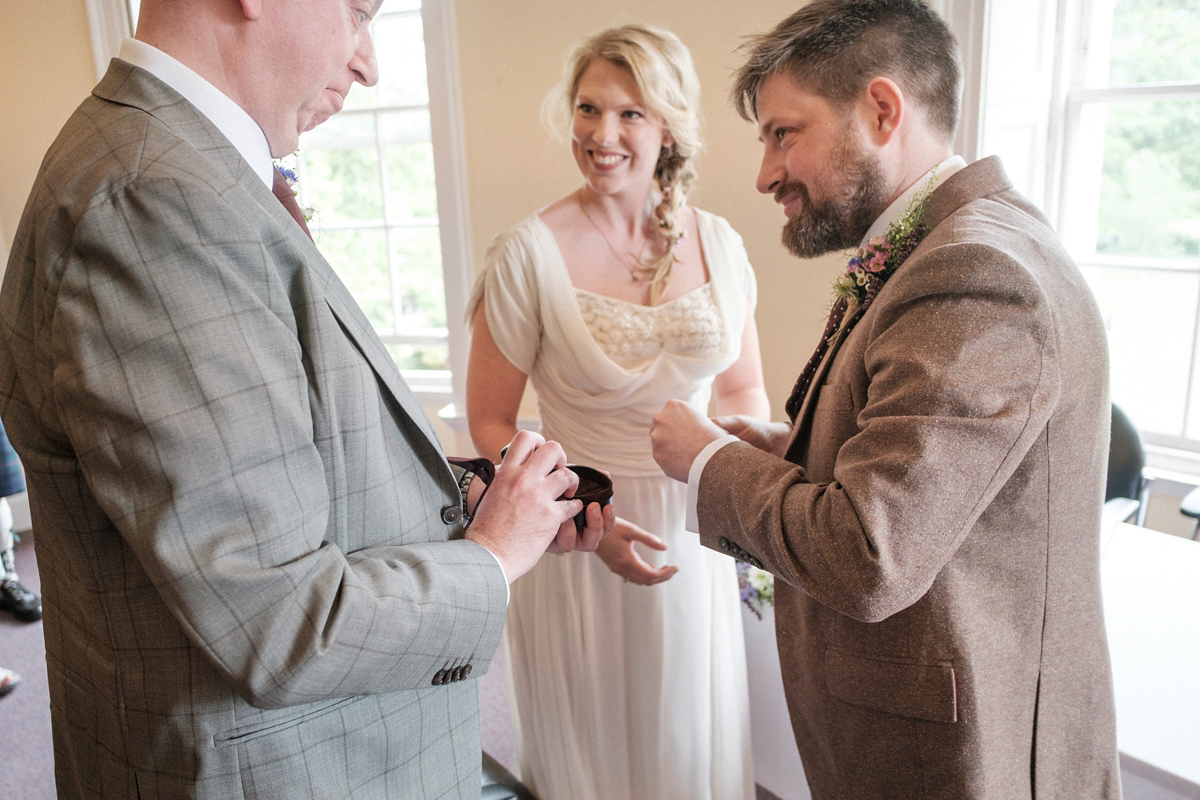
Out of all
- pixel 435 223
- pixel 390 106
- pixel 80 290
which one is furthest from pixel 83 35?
pixel 80 290

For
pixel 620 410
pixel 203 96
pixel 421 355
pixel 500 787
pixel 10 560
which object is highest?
pixel 203 96

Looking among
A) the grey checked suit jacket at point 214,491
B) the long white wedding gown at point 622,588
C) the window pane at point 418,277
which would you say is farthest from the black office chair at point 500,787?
the window pane at point 418,277

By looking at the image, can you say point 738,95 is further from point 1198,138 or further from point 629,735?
point 1198,138

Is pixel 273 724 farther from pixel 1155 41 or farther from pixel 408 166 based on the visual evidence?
pixel 408 166

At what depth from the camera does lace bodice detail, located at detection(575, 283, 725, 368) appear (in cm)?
207

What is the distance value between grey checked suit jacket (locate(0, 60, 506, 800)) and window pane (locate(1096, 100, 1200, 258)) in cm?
286

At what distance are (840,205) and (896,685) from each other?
28.9 inches

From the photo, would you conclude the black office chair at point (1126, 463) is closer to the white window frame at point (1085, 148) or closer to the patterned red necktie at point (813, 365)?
the white window frame at point (1085, 148)

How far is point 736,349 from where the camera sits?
2178mm

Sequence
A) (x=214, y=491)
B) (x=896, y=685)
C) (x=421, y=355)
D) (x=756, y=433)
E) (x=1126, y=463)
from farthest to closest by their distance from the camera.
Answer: (x=421, y=355)
(x=1126, y=463)
(x=756, y=433)
(x=896, y=685)
(x=214, y=491)

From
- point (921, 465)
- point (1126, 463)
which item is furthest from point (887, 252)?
point (1126, 463)

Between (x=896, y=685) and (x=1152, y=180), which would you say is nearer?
(x=896, y=685)

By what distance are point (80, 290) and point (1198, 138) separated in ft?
10.6

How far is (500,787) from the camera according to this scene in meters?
1.88
